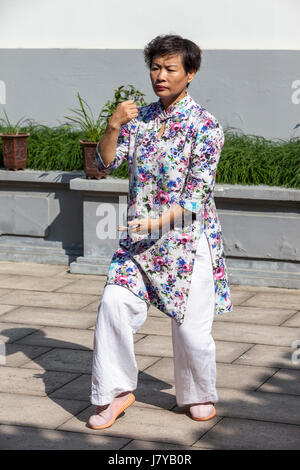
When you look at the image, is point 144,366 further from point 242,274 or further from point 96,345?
point 242,274

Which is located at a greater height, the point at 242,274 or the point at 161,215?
the point at 161,215

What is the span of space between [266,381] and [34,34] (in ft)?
18.3

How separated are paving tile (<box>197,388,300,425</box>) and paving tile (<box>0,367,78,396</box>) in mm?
952

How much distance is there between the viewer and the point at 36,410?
4887 millimetres

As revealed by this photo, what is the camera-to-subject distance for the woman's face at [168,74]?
4.43 m

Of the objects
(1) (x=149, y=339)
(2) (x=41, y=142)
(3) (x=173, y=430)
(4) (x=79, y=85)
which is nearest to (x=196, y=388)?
(3) (x=173, y=430)

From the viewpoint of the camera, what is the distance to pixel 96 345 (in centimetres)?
455

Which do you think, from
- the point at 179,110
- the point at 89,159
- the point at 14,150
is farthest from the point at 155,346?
the point at 14,150

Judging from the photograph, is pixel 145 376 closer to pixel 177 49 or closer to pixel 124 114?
pixel 124 114

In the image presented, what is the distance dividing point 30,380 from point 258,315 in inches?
81.4

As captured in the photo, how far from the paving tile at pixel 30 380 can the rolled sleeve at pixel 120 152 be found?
1412 mm

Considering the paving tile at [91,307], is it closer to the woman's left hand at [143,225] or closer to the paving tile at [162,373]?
the paving tile at [162,373]

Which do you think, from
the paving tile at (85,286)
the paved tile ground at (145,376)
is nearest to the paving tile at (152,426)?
the paved tile ground at (145,376)

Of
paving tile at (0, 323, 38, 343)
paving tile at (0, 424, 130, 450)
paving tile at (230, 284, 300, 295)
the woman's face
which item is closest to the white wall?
paving tile at (230, 284, 300, 295)
